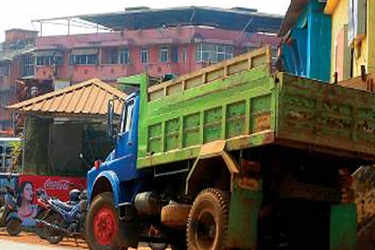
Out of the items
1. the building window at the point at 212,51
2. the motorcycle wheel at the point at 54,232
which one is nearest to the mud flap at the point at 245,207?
the motorcycle wheel at the point at 54,232

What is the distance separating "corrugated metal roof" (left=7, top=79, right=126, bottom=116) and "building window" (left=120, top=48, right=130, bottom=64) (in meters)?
33.7

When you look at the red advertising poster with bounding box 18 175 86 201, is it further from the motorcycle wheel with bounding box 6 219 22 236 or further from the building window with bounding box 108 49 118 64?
the building window with bounding box 108 49 118 64

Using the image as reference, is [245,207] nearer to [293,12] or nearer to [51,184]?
[293,12]

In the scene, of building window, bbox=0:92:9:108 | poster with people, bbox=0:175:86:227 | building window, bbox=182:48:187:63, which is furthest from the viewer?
building window, bbox=0:92:9:108

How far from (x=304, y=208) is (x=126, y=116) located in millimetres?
3815

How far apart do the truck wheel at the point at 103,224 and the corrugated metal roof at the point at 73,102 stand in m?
10.7

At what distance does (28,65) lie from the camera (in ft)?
216

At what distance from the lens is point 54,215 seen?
19234 millimetres

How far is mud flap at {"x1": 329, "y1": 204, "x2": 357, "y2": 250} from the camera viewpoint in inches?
370

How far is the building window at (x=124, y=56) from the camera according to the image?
58812 mm

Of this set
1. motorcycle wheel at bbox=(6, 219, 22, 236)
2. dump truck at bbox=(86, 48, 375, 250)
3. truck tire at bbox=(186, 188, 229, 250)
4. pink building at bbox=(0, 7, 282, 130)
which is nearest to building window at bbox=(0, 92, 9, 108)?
pink building at bbox=(0, 7, 282, 130)

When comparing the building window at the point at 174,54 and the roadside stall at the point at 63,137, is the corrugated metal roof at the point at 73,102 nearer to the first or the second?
the roadside stall at the point at 63,137

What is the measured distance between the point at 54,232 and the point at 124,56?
41129 mm

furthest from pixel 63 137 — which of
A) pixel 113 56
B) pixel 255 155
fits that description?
pixel 113 56
